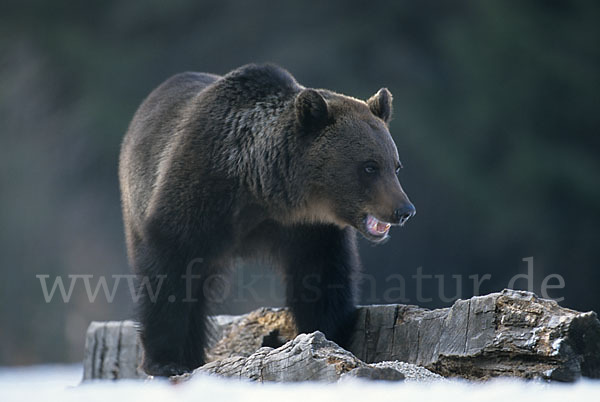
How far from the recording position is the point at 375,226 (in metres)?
5.28

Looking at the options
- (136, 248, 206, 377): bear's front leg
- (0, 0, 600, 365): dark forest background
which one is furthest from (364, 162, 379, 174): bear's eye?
(0, 0, 600, 365): dark forest background

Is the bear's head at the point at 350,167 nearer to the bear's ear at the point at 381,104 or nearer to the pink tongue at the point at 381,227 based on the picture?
the pink tongue at the point at 381,227

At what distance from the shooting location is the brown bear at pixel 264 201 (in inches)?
207

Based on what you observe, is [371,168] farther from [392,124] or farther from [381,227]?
[392,124]

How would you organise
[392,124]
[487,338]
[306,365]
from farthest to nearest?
1. [392,124]
2. [487,338]
3. [306,365]

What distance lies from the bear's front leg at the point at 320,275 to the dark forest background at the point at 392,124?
10426 mm

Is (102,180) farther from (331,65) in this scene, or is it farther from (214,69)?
(331,65)

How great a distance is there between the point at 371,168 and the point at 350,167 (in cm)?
12

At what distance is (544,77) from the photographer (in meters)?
16.9

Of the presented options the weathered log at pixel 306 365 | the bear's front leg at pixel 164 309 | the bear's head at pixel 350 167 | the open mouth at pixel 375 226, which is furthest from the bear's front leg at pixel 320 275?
the weathered log at pixel 306 365

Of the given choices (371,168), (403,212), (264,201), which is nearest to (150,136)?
(264,201)

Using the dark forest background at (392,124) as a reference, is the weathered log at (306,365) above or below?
below

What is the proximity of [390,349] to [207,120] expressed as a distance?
5.65 feet

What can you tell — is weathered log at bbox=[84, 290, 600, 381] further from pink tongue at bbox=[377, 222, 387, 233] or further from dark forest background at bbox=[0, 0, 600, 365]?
dark forest background at bbox=[0, 0, 600, 365]
